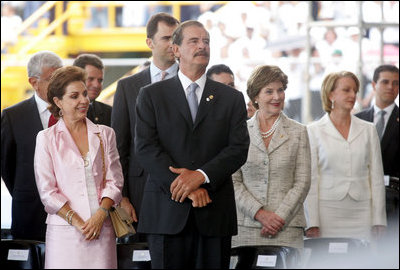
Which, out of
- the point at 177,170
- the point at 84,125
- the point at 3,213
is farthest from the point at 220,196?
the point at 3,213

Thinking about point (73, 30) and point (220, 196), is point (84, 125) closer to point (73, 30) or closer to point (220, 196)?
Answer: point (220, 196)

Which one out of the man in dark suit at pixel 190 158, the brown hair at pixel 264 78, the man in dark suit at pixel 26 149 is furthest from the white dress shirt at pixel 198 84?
the man in dark suit at pixel 26 149

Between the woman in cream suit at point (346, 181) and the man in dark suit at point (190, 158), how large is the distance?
1.46m

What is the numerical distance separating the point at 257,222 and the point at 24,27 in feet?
25.8

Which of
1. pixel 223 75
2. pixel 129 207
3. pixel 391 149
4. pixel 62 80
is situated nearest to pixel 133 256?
pixel 129 207

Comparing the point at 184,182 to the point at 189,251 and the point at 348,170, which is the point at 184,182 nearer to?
the point at 189,251

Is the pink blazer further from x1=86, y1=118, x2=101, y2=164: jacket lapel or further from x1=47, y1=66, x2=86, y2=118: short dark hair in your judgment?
x1=47, y1=66, x2=86, y2=118: short dark hair

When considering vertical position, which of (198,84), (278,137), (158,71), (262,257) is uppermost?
(158,71)

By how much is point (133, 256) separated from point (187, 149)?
32.8 inches

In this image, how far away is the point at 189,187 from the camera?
3.07 m

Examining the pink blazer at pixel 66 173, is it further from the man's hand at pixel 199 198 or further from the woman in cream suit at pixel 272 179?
the woman in cream suit at pixel 272 179

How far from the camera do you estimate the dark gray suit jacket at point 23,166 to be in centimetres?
435

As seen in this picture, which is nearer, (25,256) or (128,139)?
(25,256)

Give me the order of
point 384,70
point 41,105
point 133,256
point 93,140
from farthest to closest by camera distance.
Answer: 1. point 384,70
2. point 41,105
3. point 133,256
4. point 93,140
